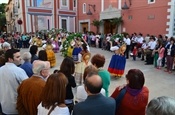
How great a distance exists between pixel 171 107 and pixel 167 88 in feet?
17.2

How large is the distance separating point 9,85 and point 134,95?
168cm

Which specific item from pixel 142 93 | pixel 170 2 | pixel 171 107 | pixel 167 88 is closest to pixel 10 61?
pixel 142 93

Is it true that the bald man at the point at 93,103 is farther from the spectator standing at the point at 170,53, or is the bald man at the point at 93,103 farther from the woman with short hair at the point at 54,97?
the spectator standing at the point at 170,53

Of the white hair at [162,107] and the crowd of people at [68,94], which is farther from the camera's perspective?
the crowd of people at [68,94]

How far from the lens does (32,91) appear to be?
2.30 metres

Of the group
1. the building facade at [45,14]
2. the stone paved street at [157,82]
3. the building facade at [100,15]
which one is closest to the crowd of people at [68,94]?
the stone paved street at [157,82]

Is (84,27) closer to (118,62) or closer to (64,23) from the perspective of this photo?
(64,23)

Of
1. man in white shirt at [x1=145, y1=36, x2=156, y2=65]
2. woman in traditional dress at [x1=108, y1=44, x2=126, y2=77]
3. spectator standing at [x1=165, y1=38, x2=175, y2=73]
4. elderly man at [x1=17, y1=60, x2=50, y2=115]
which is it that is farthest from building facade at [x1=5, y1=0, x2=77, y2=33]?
elderly man at [x1=17, y1=60, x2=50, y2=115]

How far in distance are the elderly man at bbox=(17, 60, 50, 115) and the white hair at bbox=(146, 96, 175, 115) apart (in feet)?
4.64

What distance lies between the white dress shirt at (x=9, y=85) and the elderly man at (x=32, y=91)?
278mm

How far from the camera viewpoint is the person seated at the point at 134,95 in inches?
87.3

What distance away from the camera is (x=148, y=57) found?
998 centimetres

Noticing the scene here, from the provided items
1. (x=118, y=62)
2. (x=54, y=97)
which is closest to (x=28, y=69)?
(x=54, y=97)

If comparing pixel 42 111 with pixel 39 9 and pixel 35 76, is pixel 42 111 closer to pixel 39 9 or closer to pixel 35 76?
pixel 35 76
